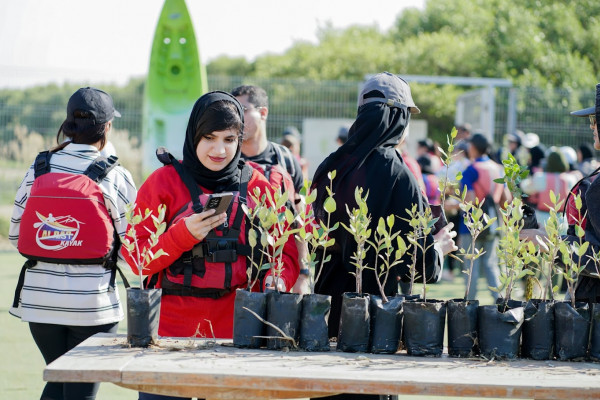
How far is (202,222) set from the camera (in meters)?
3.51

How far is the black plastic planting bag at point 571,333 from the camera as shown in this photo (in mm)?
3217

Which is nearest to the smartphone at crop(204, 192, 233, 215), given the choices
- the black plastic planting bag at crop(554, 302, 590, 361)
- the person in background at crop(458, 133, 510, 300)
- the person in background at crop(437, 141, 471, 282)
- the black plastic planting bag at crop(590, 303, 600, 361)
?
the black plastic planting bag at crop(554, 302, 590, 361)

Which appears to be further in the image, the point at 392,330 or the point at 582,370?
the point at 392,330

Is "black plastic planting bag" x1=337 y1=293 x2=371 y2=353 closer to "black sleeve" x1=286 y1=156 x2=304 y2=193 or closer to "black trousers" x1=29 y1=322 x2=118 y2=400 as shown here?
"black trousers" x1=29 y1=322 x2=118 y2=400

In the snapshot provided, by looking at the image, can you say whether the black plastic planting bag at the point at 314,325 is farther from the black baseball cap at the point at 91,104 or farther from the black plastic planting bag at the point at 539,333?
the black baseball cap at the point at 91,104

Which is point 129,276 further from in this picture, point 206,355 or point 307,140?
point 206,355

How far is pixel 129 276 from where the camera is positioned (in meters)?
11.7

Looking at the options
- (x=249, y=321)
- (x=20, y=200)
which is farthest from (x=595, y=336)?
(x=20, y=200)

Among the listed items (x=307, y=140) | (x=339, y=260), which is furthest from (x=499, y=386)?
(x=307, y=140)

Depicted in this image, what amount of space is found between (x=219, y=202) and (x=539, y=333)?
1365 millimetres

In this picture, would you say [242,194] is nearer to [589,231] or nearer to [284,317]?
[284,317]

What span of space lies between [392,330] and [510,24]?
114 feet

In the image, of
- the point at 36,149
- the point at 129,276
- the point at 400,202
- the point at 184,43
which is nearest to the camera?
the point at 400,202

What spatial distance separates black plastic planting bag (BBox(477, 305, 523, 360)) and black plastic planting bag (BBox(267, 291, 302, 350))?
71 centimetres
